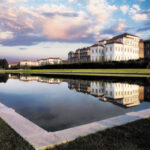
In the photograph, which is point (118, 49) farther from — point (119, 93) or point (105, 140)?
point (105, 140)

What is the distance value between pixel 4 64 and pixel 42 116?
351ft

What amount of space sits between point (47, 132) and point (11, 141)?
785mm

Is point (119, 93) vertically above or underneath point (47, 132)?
underneath

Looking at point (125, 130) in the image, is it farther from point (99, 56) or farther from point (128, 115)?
point (99, 56)

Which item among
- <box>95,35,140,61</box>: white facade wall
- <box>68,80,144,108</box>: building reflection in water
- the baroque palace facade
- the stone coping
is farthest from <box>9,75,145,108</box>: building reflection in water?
<box>95,35,140,61</box>: white facade wall

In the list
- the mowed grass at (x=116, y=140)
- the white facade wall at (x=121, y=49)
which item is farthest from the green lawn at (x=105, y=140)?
the white facade wall at (x=121, y=49)

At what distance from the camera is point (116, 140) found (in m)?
3.29

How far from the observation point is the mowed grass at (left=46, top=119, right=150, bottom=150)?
9.85ft

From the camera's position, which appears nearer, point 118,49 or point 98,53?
point 118,49

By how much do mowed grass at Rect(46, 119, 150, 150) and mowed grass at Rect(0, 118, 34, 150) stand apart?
0.61 meters

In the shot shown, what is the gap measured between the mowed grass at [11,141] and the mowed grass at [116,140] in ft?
2.01

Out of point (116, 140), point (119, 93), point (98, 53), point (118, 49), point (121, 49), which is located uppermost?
point (121, 49)

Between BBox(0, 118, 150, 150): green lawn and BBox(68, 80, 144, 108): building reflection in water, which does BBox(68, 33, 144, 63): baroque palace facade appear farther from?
BBox(0, 118, 150, 150): green lawn

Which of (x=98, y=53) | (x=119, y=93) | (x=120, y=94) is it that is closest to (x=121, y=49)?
(x=98, y=53)
